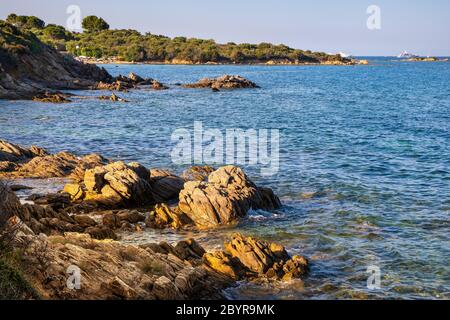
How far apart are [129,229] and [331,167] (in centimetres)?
1819

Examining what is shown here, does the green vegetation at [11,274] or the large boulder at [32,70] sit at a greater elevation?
the large boulder at [32,70]

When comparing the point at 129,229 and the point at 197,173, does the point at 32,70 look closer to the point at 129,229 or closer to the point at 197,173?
the point at 197,173

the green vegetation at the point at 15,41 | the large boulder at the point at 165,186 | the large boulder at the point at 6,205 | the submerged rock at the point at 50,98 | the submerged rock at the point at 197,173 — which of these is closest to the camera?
the large boulder at the point at 6,205

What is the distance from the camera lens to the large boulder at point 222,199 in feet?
84.3

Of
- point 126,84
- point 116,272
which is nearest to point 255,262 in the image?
point 116,272

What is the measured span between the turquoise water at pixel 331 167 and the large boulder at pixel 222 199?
0.77 meters

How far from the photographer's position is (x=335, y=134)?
53.6 m

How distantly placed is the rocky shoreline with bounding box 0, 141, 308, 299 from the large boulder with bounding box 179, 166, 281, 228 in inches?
2.0

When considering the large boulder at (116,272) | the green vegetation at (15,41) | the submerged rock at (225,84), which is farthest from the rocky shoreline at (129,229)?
the submerged rock at (225,84)

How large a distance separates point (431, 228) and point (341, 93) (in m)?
85.7

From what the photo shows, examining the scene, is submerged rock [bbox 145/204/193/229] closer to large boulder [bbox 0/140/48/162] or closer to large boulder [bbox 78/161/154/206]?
large boulder [bbox 78/161/154/206]

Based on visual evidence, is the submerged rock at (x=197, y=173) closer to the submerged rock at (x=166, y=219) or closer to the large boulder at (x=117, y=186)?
the large boulder at (x=117, y=186)

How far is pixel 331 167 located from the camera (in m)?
37.9

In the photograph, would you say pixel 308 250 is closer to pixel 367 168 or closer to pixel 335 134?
pixel 367 168
